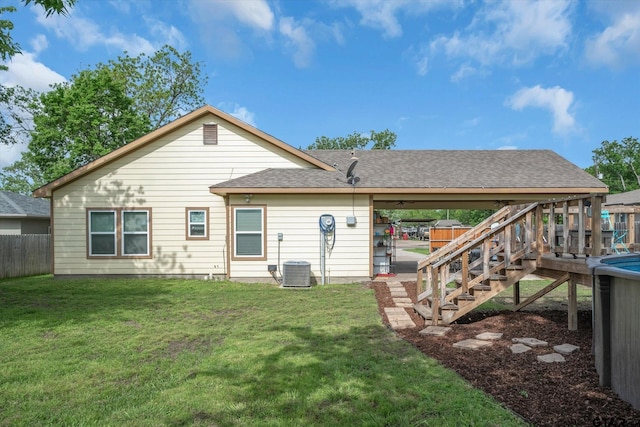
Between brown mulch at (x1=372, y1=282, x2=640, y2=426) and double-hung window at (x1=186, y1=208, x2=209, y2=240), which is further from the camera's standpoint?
double-hung window at (x1=186, y1=208, x2=209, y2=240)

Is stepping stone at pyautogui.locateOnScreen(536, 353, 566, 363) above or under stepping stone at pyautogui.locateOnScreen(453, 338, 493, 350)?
above

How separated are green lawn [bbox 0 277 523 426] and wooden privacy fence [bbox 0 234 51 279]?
7339 millimetres

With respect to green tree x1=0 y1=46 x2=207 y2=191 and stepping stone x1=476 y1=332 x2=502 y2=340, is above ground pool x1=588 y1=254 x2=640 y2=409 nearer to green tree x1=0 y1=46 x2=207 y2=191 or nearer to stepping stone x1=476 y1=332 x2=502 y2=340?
stepping stone x1=476 y1=332 x2=502 y2=340

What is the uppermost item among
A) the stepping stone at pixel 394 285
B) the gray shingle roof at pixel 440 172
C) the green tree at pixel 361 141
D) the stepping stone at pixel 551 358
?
the green tree at pixel 361 141

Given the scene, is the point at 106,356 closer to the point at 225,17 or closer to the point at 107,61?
the point at 225,17

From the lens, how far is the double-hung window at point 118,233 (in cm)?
1156

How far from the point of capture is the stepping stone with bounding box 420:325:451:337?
18.5 ft

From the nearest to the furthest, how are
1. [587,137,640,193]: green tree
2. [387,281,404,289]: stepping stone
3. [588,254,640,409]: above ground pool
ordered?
[588,254,640,409]: above ground pool → [387,281,404,289]: stepping stone → [587,137,640,193]: green tree

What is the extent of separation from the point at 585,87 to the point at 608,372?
814 inches

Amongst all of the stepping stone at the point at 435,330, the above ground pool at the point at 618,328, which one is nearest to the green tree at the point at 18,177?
the stepping stone at the point at 435,330

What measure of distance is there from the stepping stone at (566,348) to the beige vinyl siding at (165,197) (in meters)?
8.81

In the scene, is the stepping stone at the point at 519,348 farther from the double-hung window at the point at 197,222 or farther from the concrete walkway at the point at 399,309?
the double-hung window at the point at 197,222

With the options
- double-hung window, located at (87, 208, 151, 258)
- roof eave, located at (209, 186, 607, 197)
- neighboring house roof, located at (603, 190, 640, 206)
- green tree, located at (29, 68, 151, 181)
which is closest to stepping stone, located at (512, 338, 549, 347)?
roof eave, located at (209, 186, 607, 197)

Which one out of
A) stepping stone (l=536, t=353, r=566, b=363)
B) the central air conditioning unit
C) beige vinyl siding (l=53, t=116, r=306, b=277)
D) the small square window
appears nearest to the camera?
stepping stone (l=536, t=353, r=566, b=363)
